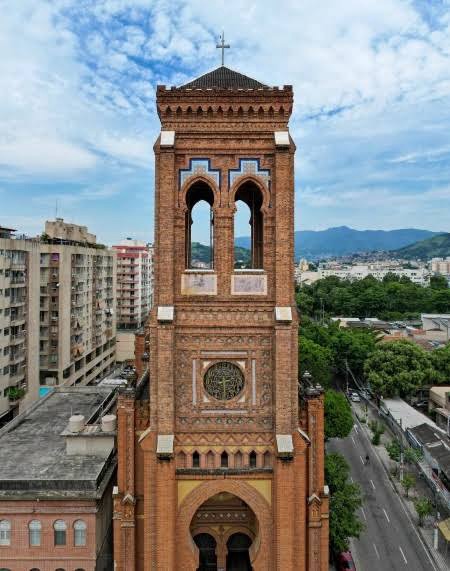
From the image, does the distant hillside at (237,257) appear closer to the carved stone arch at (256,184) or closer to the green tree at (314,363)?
the carved stone arch at (256,184)

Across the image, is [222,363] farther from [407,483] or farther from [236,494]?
[407,483]

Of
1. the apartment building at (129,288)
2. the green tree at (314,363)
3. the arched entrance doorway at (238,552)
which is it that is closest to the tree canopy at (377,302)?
the apartment building at (129,288)

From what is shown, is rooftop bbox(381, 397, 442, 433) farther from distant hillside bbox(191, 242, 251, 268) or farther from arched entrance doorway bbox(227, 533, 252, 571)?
arched entrance doorway bbox(227, 533, 252, 571)

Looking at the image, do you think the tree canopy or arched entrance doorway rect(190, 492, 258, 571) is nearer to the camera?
arched entrance doorway rect(190, 492, 258, 571)

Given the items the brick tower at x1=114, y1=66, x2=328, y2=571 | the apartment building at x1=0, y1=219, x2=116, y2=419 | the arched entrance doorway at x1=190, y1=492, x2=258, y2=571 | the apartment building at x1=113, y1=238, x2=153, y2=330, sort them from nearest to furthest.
Result: the brick tower at x1=114, y1=66, x2=328, y2=571
the arched entrance doorway at x1=190, y1=492, x2=258, y2=571
the apartment building at x1=0, y1=219, x2=116, y2=419
the apartment building at x1=113, y1=238, x2=153, y2=330

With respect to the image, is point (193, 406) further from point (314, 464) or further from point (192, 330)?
point (314, 464)

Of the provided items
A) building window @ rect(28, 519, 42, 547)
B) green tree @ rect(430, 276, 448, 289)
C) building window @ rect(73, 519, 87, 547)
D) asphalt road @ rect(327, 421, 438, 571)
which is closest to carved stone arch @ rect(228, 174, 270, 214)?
building window @ rect(73, 519, 87, 547)

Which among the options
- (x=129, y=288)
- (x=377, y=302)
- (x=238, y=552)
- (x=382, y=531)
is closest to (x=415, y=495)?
(x=382, y=531)
